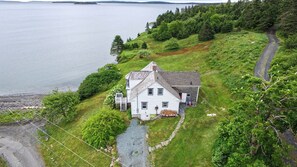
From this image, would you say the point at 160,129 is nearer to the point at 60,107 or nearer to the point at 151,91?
the point at 151,91

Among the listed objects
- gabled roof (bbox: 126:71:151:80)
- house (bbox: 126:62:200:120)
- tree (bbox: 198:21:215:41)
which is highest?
tree (bbox: 198:21:215:41)

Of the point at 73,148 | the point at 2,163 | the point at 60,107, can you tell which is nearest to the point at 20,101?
the point at 60,107

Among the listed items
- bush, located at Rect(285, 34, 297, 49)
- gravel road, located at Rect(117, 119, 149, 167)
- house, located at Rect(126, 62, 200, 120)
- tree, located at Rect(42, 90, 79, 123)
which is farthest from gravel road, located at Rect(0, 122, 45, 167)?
bush, located at Rect(285, 34, 297, 49)

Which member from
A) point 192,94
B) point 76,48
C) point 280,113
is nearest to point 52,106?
point 192,94

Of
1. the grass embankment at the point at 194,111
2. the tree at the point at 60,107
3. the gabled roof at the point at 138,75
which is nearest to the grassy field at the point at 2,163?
the grass embankment at the point at 194,111

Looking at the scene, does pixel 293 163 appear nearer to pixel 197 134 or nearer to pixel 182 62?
pixel 197 134

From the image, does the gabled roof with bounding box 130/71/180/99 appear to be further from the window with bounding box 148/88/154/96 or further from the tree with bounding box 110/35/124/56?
the tree with bounding box 110/35/124/56
